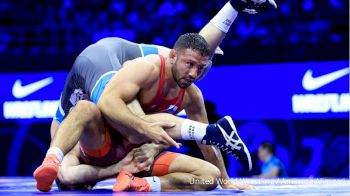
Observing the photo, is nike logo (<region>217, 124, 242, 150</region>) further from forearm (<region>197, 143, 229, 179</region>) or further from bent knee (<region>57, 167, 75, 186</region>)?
bent knee (<region>57, 167, 75, 186</region>)

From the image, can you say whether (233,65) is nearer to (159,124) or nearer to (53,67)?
(53,67)

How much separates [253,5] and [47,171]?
1947 mm

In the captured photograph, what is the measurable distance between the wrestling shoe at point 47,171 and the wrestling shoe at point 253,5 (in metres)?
1.84

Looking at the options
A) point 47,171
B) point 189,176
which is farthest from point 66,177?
point 189,176

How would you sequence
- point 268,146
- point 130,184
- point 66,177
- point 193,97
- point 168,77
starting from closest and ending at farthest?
point 130,184 → point 168,77 → point 66,177 → point 193,97 → point 268,146

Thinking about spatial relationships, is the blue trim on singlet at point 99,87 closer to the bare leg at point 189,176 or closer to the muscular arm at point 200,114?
the muscular arm at point 200,114

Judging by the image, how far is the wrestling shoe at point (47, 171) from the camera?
10.2 feet

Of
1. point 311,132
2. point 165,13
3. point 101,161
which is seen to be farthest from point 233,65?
point 101,161

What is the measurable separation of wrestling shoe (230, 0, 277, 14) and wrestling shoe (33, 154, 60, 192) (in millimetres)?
1839

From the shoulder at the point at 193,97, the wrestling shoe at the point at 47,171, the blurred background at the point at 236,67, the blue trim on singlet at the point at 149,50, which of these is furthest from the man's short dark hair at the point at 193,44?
the blurred background at the point at 236,67

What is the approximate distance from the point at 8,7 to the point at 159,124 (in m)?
7.44

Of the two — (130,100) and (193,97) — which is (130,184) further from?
(193,97)

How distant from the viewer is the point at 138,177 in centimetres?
362

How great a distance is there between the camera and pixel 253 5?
4.35 meters
